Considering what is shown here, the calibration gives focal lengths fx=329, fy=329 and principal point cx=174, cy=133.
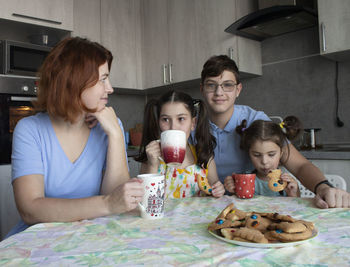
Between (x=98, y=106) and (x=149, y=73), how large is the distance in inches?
97.9

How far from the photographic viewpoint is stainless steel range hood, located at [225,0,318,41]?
2.27 meters

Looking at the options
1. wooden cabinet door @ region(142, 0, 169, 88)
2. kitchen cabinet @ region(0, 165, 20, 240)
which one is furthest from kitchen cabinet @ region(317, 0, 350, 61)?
kitchen cabinet @ region(0, 165, 20, 240)

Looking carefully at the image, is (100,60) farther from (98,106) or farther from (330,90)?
(330,90)

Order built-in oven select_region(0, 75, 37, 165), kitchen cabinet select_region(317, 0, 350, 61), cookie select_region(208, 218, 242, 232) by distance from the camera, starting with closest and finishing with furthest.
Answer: cookie select_region(208, 218, 242, 232)
kitchen cabinet select_region(317, 0, 350, 61)
built-in oven select_region(0, 75, 37, 165)

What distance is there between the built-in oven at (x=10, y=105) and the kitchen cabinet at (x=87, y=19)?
78 centimetres

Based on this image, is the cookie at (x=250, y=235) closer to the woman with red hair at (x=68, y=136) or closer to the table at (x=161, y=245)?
the table at (x=161, y=245)

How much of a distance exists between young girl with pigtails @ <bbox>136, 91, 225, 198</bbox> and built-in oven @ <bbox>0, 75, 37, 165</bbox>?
134 cm

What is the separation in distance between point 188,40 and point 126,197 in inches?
98.8

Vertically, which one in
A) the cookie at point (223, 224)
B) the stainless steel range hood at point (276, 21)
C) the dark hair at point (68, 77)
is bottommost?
the cookie at point (223, 224)

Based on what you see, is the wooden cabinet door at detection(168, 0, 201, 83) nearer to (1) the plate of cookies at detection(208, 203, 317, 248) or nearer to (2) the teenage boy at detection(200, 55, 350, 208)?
(2) the teenage boy at detection(200, 55, 350, 208)

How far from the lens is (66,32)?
3191mm

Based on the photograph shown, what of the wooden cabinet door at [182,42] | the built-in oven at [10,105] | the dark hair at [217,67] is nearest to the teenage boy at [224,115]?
the dark hair at [217,67]

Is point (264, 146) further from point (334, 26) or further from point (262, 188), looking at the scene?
point (334, 26)

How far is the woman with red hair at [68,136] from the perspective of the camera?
3.48 ft
